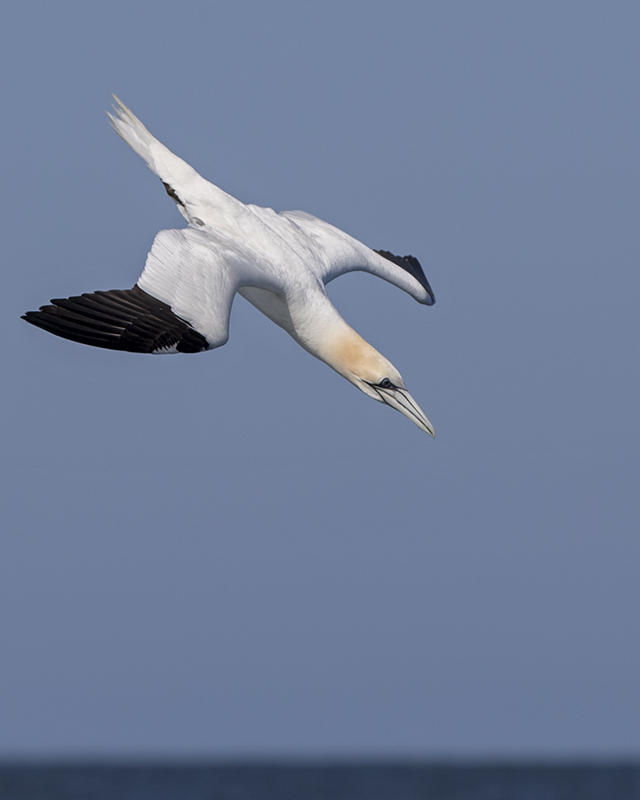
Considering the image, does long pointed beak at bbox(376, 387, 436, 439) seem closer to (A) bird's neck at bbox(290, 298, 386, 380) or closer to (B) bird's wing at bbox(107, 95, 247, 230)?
(A) bird's neck at bbox(290, 298, 386, 380)

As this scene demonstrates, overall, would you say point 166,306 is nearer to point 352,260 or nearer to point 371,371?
point 371,371

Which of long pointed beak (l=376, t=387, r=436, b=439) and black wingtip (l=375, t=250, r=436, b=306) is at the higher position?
black wingtip (l=375, t=250, r=436, b=306)

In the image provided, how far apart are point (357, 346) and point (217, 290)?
2352mm

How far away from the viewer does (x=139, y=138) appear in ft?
68.4

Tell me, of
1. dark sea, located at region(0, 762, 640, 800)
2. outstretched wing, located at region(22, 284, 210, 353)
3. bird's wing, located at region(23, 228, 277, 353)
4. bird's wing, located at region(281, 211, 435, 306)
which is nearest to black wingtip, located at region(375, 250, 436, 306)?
bird's wing, located at region(281, 211, 435, 306)

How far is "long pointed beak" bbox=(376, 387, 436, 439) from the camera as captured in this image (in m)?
19.3

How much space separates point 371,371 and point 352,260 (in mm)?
2225

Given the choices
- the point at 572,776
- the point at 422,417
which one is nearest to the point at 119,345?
the point at 422,417

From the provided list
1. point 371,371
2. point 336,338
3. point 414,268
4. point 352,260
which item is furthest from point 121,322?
point 414,268

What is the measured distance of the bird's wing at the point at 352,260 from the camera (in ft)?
66.9

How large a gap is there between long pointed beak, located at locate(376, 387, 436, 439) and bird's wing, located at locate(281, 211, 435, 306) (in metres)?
1.49

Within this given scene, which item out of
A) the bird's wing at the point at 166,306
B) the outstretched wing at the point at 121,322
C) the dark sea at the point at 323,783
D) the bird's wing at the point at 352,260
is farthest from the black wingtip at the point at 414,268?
Answer: the dark sea at the point at 323,783

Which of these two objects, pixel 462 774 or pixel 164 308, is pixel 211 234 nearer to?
pixel 164 308

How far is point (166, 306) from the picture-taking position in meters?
16.8
